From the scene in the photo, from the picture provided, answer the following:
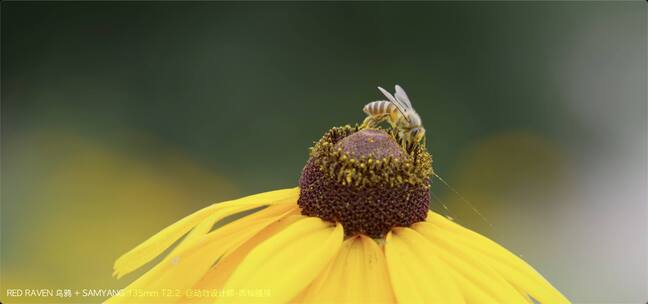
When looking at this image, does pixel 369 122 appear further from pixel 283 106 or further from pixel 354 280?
pixel 283 106

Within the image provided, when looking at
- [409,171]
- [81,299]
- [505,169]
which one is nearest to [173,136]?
[81,299]

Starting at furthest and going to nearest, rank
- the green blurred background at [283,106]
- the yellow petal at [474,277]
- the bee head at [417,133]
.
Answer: the green blurred background at [283,106]
the bee head at [417,133]
the yellow petal at [474,277]

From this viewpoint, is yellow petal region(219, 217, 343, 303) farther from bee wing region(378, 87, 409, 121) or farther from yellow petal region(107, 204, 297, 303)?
bee wing region(378, 87, 409, 121)

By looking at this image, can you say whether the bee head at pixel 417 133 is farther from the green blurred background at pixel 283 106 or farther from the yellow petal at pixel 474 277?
the green blurred background at pixel 283 106

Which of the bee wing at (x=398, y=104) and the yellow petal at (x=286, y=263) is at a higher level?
the bee wing at (x=398, y=104)

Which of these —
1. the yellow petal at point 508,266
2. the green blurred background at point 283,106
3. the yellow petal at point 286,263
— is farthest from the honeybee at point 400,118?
the green blurred background at point 283,106
